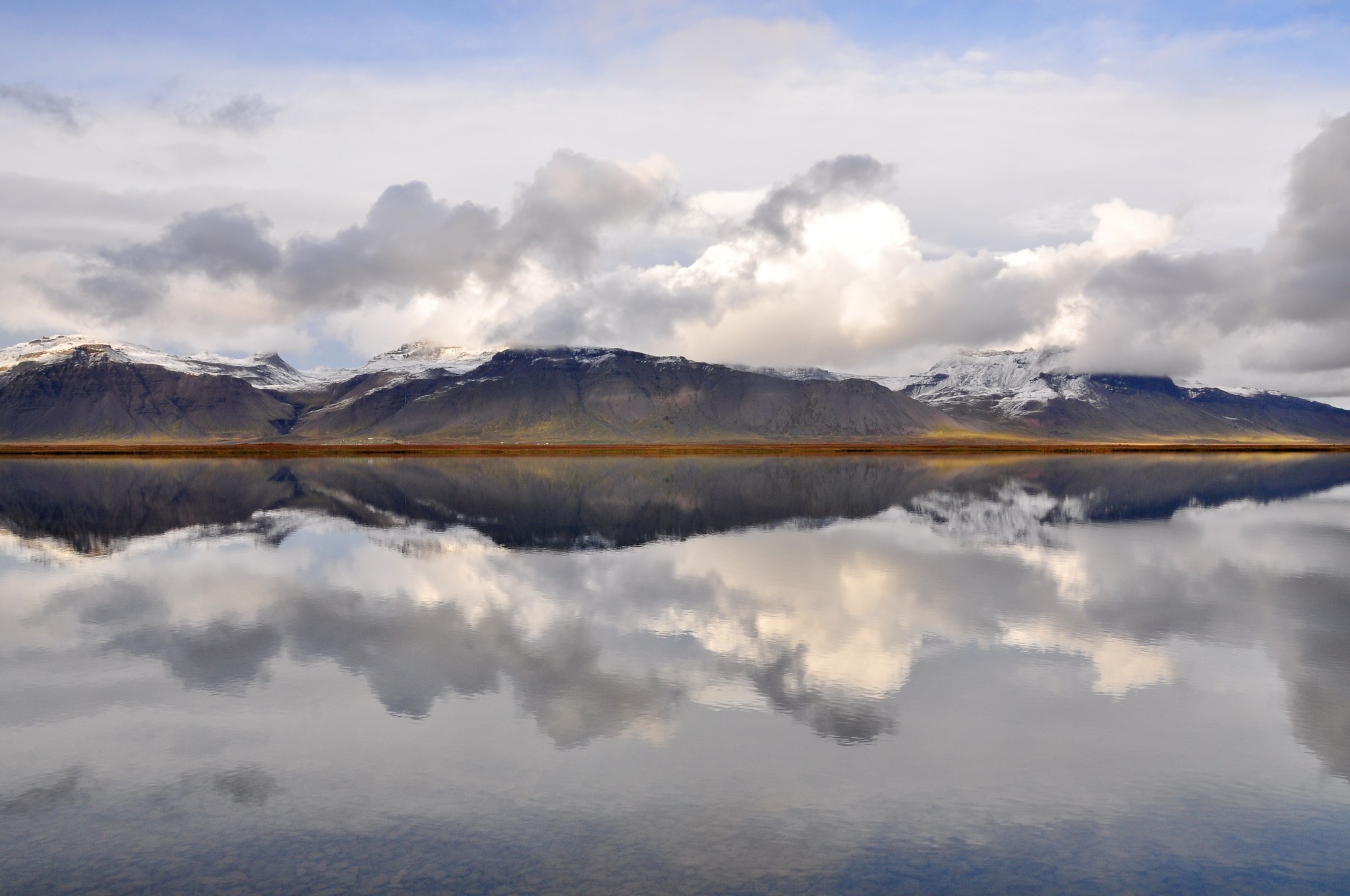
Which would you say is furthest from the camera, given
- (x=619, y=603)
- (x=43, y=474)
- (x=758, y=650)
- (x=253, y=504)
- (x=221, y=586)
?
(x=43, y=474)

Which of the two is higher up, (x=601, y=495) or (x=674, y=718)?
(x=674, y=718)

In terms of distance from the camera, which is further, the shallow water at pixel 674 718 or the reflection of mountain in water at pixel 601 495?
the reflection of mountain in water at pixel 601 495

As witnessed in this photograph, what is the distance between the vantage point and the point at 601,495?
7094 centimetres

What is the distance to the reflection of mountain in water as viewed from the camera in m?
50.7

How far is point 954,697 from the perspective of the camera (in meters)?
18.9

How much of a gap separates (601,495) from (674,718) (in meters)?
53.8

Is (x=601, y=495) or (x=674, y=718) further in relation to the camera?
(x=601, y=495)

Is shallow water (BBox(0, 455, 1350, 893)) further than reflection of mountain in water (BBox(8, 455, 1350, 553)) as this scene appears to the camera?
No

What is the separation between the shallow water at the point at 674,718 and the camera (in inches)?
482

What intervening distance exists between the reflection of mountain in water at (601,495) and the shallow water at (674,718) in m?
8.92

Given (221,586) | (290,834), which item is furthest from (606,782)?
(221,586)

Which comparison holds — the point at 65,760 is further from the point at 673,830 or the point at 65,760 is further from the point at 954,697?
the point at 954,697

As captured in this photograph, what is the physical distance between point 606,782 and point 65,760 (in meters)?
9.43

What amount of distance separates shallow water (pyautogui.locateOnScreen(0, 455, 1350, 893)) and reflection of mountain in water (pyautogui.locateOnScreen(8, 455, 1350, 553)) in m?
8.92
